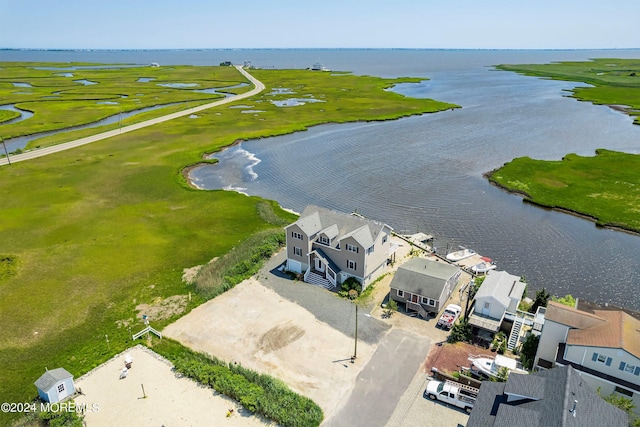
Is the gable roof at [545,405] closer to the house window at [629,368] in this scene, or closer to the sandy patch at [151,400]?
the house window at [629,368]

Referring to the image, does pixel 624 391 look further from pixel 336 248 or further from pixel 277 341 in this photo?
pixel 336 248

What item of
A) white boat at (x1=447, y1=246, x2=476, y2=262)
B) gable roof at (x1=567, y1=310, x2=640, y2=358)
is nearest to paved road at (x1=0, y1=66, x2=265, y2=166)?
white boat at (x1=447, y1=246, x2=476, y2=262)

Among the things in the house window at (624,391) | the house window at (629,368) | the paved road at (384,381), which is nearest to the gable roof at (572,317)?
the house window at (629,368)

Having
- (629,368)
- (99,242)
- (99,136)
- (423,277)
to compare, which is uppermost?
(99,136)

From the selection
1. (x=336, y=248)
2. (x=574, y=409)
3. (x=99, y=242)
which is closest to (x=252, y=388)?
(x=336, y=248)

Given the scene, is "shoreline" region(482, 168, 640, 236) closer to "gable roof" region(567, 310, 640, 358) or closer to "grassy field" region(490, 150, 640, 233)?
"grassy field" region(490, 150, 640, 233)
